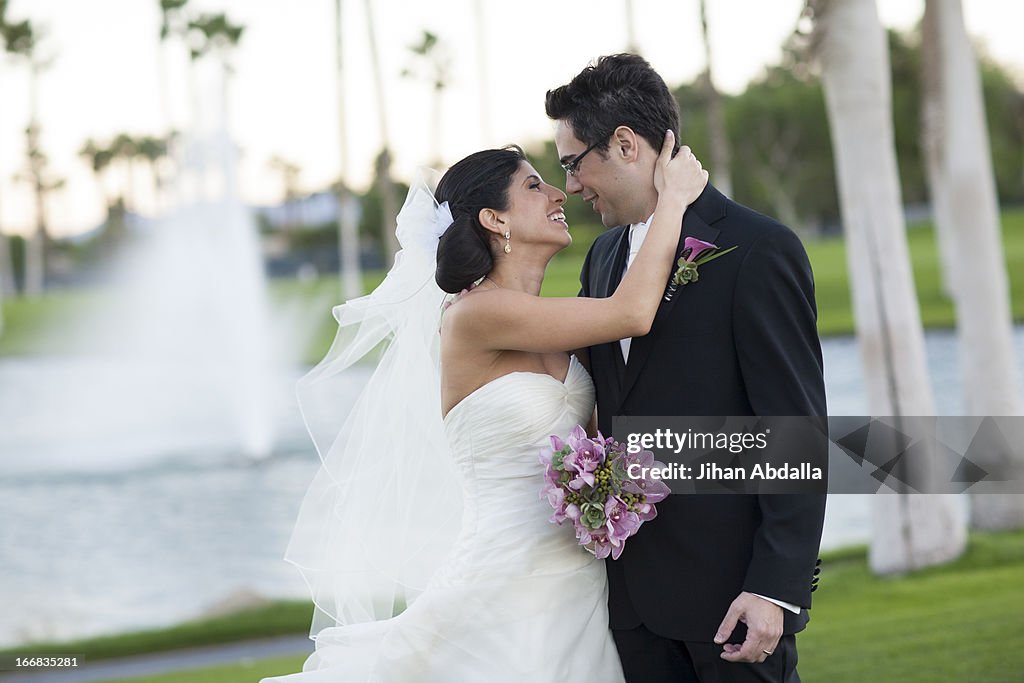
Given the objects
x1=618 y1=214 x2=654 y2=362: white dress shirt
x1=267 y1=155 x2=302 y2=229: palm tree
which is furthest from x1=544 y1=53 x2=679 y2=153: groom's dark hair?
x1=267 y1=155 x2=302 y2=229: palm tree

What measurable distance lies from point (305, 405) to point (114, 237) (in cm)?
8279

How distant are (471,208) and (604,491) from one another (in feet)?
3.51

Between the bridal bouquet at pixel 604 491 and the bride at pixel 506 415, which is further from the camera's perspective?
the bride at pixel 506 415

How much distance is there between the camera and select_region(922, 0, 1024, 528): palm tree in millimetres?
9430

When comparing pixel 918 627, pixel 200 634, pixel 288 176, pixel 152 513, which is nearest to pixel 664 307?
pixel 918 627

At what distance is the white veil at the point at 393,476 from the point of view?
418 cm

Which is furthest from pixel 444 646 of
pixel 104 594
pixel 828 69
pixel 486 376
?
pixel 104 594

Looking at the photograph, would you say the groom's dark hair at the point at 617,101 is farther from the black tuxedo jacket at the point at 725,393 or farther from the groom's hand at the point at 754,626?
the groom's hand at the point at 754,626

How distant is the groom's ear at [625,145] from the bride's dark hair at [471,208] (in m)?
0.46

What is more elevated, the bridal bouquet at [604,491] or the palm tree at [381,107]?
the palm tree at [381,107]

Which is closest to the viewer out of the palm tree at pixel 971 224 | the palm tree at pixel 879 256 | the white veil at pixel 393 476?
the white veil at pixel 393 476

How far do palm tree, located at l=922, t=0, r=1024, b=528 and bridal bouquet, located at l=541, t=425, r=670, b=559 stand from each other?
7.29 m

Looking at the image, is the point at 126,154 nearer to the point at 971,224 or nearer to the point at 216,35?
the point at 216,35

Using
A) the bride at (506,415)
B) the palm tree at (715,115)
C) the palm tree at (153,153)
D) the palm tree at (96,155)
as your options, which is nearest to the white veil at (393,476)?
the bride at (506,415)
